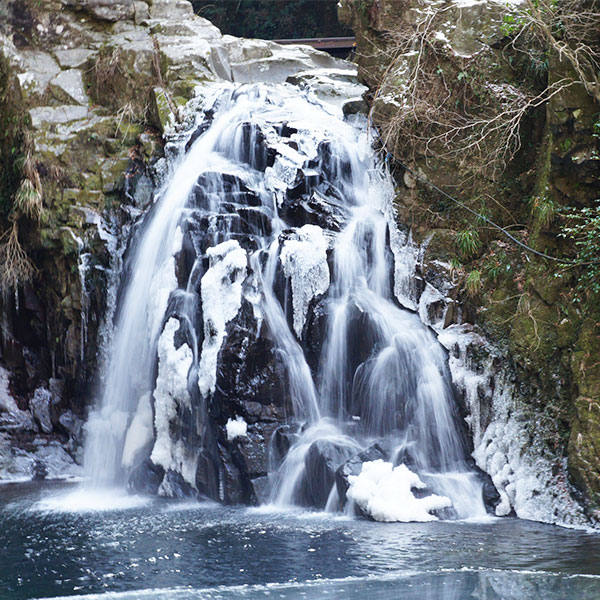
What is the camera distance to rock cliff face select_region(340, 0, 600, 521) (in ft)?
23.2

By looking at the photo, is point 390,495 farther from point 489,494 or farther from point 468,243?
point 468,243

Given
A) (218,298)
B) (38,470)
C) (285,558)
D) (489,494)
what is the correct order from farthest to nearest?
(38,470)
(218,298)
(489,494)
(285,558)

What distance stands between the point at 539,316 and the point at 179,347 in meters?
3.88

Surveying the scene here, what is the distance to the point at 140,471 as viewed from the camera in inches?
335

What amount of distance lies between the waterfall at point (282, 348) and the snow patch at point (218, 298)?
16mm

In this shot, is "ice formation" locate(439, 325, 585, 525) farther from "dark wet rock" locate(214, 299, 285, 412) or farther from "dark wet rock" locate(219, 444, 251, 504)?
"dark wet rock" locate(219, 444, 251, 504)

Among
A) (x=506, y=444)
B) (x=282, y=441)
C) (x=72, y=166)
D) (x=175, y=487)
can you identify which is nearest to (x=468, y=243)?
(x=506, y=444)

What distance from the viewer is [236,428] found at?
775cm

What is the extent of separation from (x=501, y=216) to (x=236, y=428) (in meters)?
3.84

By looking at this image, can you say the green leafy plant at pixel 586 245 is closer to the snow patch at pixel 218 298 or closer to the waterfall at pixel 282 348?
the waterfall at pixel 282 348

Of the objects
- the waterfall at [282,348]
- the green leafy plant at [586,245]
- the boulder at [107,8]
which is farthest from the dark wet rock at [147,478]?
the boulder at [107,8]

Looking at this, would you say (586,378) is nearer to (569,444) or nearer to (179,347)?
(569,444)

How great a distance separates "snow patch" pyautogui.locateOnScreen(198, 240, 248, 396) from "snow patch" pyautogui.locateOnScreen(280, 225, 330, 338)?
0.52 meters

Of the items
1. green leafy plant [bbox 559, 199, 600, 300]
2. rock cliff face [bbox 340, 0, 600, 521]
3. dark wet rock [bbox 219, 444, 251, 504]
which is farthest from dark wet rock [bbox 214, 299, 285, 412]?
green leafy plant [bbox 559, 199, 600, 300]
